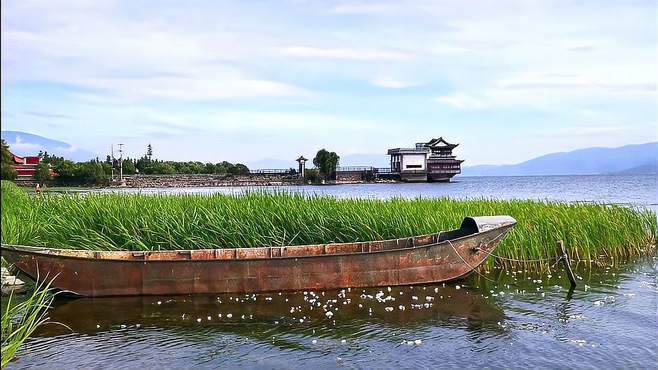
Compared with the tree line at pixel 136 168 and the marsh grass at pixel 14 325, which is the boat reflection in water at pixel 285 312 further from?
the tree line at pixel 136 168

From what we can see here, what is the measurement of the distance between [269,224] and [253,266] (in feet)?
9.51

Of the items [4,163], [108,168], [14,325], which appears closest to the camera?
[4,163]

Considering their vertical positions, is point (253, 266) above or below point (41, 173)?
below

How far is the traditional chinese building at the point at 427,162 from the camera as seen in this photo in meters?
116

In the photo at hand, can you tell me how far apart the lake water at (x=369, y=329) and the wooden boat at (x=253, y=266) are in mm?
308

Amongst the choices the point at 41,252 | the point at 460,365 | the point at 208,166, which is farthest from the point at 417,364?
the point at 208,166

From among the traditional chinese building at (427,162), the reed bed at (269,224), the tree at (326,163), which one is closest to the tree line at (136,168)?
the tree at (326,163)

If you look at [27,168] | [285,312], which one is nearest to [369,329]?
[285,312]

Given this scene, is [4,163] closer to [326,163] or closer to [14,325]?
[14,325]

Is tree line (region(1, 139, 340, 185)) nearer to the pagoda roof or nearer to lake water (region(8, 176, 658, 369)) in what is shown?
the pagoda roof

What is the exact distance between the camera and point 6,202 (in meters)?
18.0

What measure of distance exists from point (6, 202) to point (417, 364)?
14489 mm

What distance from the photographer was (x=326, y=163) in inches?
4769

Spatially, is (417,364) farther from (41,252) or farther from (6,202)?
(6,202)
